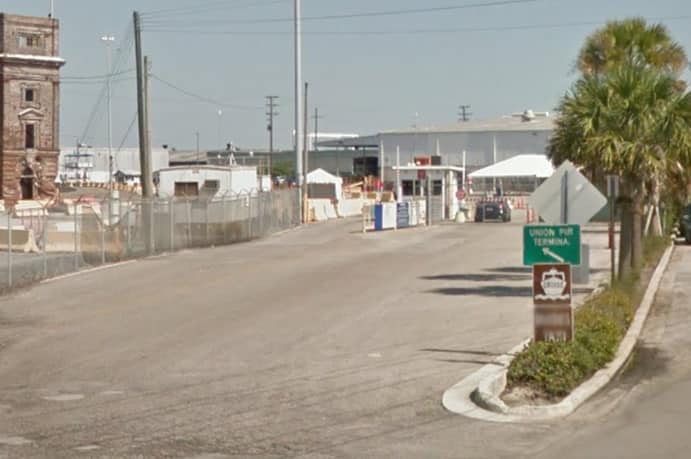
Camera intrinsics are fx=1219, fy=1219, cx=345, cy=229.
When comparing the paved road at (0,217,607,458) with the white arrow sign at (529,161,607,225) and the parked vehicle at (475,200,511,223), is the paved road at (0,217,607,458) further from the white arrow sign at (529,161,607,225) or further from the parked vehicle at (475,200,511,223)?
the parked vehicle at (475,200,511,223)

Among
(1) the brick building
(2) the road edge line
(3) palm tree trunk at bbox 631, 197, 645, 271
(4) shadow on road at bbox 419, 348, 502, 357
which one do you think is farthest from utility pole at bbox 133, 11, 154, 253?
(1) the brick building

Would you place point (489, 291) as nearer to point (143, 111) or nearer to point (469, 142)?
point (143, 111)

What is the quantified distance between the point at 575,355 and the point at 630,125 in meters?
10.4

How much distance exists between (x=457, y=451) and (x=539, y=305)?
4432mm

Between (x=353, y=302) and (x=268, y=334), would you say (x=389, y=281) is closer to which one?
(x=353, y=302)

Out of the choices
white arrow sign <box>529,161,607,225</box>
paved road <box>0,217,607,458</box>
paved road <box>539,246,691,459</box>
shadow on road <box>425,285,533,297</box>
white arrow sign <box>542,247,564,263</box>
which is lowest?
paved road <box>539,246,691,459</box>

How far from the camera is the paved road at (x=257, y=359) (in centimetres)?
1129

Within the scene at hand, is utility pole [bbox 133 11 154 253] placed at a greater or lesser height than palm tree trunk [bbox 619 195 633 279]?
greater

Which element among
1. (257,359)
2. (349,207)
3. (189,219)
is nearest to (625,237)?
(257,359)

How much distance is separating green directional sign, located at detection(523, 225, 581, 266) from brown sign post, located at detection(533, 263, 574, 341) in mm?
92

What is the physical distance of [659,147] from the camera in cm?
2380

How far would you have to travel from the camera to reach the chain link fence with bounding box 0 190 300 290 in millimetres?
30250

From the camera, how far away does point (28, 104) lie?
82.0m

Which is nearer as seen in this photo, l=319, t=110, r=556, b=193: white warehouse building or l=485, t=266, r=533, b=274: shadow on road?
l=485, t=266, r=533, b=274: shadow on road
